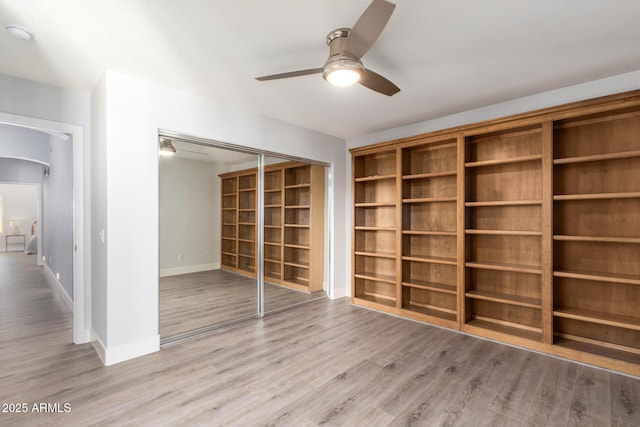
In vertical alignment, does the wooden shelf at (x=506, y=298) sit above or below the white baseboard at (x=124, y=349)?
above

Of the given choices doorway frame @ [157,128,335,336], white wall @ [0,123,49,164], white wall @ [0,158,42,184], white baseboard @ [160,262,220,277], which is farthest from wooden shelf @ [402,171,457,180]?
white wall @ [0,158,42,184]

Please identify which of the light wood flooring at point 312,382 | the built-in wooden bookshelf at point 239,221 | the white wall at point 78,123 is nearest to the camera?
the light wood flooring at point 312,382

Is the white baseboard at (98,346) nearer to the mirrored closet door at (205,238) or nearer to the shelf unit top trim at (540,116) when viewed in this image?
the mirrored closet door at (205,238)

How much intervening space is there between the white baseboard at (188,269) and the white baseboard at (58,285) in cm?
195

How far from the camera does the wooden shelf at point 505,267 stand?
2933 millimetres

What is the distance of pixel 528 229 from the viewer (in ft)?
10.5

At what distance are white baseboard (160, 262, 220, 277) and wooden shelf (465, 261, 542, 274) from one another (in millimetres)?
3003

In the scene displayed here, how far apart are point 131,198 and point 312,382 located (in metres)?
2.25

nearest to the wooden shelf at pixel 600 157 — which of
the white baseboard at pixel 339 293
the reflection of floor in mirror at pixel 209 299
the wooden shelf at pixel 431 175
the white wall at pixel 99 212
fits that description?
the wooden shelf at pixel 431 175

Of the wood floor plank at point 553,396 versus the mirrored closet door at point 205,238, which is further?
the mirrored closet door at point 205,238

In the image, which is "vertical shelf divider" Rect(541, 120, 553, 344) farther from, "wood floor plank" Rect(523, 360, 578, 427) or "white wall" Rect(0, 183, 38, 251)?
"white wall" Rect(0, 183, 38, 251)

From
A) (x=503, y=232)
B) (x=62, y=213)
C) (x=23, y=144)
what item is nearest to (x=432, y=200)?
(x=503, y=232)

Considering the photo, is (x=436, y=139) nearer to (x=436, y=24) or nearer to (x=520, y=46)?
(x=520, y=46)

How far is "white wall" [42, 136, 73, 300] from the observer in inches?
164
